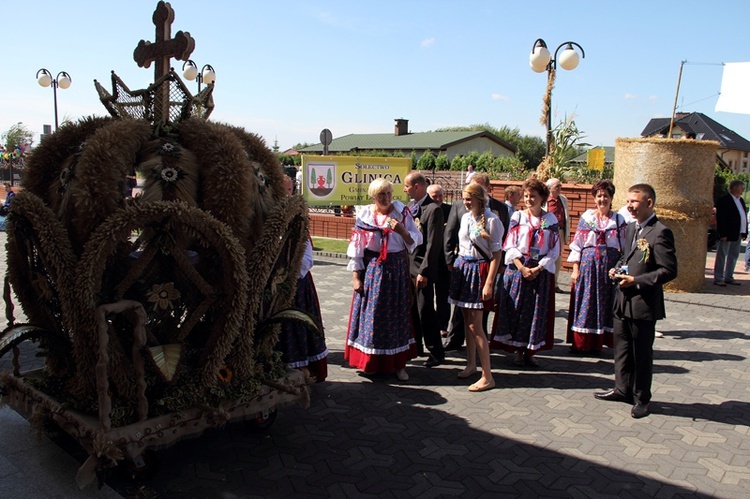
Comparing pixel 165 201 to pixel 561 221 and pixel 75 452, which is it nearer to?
pixel 75 452

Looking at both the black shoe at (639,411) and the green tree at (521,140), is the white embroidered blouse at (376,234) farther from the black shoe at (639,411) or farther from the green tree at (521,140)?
the green tree at (521,140)

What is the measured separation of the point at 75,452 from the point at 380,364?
270 centimetres

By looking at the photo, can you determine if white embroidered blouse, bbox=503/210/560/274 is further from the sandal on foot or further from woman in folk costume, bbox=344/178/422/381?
the sandal on foot

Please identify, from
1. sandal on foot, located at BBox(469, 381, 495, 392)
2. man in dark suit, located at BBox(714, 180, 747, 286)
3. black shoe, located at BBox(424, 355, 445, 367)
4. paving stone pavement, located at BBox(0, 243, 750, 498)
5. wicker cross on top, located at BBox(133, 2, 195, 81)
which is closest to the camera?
paving stone pavement, located at BBox(0, 243, 750, 498)

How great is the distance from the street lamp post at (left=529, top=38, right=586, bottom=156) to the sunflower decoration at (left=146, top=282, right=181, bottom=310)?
10.2 m

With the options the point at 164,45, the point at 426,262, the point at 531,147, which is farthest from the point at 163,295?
the point at 531,147

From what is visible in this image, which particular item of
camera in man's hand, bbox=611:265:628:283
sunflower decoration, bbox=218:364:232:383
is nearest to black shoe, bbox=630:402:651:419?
camera in man's hand, bbox=611:265:628:283

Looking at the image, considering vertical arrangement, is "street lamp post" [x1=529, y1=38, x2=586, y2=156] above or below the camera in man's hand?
above

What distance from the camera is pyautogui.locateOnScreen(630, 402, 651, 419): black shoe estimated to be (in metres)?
4.80

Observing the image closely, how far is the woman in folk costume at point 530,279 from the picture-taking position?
6.04 meters

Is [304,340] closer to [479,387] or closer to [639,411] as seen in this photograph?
[479,387]

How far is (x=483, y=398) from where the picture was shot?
5.22m

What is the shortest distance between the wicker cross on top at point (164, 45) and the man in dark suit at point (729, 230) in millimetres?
10771

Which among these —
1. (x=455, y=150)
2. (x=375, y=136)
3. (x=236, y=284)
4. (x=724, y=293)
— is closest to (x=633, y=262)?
(x=236, y=284)
